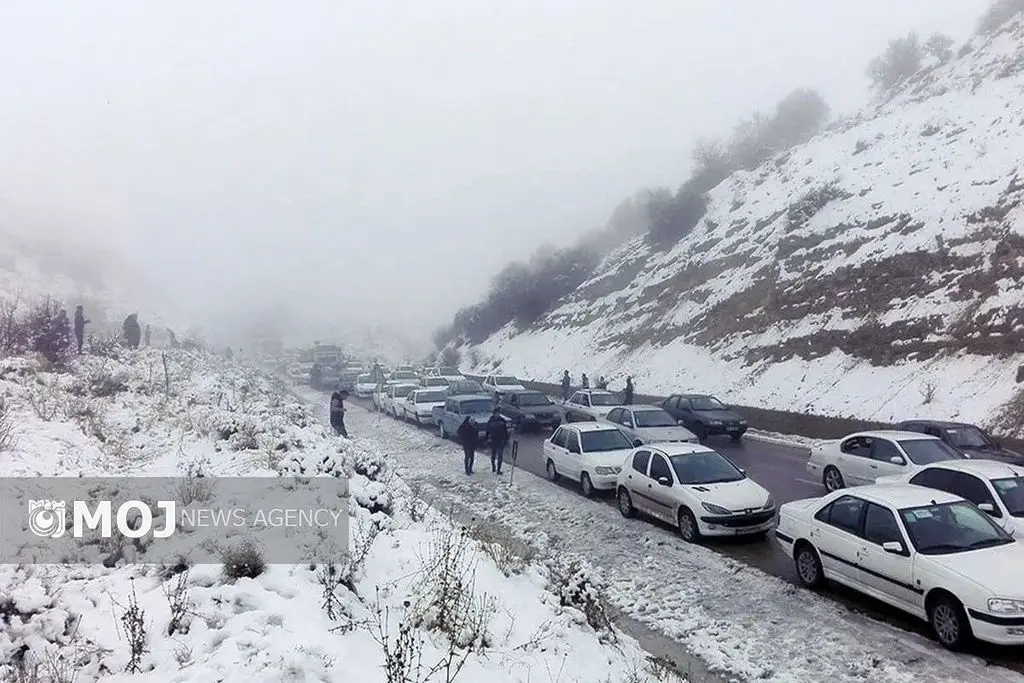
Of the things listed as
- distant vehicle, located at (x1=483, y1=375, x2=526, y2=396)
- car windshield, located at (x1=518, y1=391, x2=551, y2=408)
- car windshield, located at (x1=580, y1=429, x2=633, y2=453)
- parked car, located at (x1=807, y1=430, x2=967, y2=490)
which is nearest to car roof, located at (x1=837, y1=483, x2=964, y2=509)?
parked car, located at (x1=807, y1=430, x2=967, y2=490)

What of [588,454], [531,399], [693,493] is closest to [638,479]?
[693,493]

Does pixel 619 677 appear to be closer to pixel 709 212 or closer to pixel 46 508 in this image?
pixel 46 508

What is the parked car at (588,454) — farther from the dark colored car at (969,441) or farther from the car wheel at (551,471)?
the dark colored car at (969,441)

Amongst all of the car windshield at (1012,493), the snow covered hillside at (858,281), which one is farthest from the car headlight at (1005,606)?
the snow covered hillside at (858,281)

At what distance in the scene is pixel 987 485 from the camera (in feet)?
31.2

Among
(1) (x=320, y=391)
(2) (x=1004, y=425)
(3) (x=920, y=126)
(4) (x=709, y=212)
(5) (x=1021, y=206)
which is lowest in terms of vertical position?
(1) (x=320, y=391)

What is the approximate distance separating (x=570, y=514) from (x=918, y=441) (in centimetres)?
683

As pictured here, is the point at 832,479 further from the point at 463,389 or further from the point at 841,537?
the point at 463,389

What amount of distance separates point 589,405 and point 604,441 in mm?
10313

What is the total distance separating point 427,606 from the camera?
627 centimetres

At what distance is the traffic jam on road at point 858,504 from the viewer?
708 centimetres

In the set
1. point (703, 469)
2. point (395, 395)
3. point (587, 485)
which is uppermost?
point (703, 469)

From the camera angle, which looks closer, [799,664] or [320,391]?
[799,664]

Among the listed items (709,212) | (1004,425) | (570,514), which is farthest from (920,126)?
(570,514)
